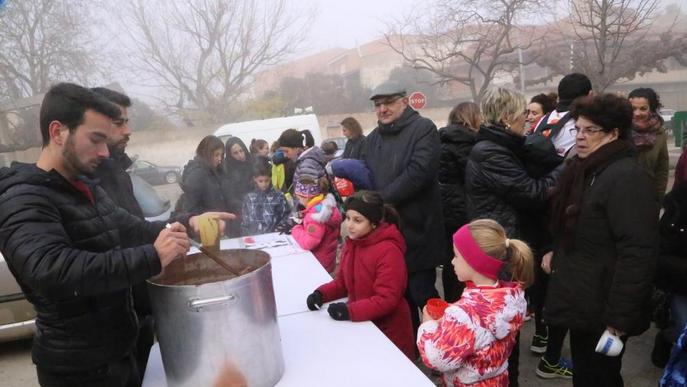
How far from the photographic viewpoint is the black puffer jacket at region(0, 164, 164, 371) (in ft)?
3.91

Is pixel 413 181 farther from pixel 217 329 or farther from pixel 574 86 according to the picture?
pixel 217 329

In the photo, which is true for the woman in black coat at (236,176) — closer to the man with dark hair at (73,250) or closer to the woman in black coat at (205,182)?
the woman in black coat at (205,182)

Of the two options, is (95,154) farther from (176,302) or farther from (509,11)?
(509,11)

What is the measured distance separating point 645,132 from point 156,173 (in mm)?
18184

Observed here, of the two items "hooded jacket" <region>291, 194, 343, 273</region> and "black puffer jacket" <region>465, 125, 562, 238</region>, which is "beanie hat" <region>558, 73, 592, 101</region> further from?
"hooded jacket" <region>291, 194, 343, 273</region>

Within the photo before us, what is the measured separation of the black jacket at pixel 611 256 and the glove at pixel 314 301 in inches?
42.2

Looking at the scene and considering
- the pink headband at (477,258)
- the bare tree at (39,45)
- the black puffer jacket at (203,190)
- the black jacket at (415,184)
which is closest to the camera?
the pink headband at (477,258)

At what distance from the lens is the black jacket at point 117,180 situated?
7.29 feet

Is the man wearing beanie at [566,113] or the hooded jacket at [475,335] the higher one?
the man wearing beanie at [566,113]

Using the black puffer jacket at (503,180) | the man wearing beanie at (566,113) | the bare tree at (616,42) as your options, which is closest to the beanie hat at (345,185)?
the black puffer jacket at (503,180)

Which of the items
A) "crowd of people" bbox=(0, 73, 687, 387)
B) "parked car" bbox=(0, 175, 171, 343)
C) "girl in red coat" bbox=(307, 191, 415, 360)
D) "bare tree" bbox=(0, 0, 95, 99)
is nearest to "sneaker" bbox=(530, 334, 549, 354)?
"crowd of people" bbox=(0, 73, 687, 387)

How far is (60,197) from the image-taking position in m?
1.34

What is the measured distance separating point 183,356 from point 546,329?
8.78 ft

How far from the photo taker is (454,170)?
3.54 metres
